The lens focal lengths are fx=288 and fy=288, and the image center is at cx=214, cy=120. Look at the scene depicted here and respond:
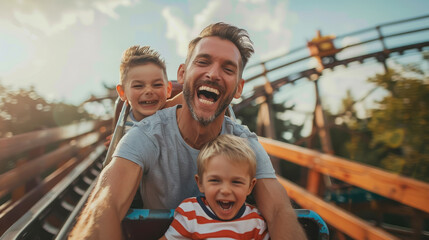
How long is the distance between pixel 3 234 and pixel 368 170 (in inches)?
109

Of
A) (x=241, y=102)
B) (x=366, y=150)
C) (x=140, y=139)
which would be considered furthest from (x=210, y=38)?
(x=241, y=102)

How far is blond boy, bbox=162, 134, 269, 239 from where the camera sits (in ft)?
4.16

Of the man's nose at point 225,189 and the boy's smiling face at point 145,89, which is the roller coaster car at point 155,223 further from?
the boy's smiling face at point 145,89

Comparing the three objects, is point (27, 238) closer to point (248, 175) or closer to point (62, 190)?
point (62, 190)

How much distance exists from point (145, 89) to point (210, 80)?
1.16m

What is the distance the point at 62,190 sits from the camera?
10.6 feet

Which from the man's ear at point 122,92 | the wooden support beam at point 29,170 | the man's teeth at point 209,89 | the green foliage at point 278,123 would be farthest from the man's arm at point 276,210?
the green foliage at point 278,123

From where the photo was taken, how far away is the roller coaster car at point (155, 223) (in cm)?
123

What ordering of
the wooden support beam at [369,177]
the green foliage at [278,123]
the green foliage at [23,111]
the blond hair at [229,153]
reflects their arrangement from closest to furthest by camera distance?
the blond hair at [229,153], the wooden support beam at [369,177], the green foliage at [23,111], the green foliage at [278,123]

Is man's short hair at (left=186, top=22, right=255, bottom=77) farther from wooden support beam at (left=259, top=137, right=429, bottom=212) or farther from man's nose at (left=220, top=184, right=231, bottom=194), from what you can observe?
wooden support beam at (left=259, top=137, right=429, bottom=212)

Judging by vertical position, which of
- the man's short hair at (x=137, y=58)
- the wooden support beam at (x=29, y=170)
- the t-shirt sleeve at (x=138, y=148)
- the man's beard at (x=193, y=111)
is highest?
the man's short hair at (x=137, y=58)

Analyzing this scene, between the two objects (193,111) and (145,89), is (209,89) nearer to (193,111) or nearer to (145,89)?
(193,111)

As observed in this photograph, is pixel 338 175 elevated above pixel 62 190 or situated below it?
below

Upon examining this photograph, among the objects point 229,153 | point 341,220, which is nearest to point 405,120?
point 341,220
